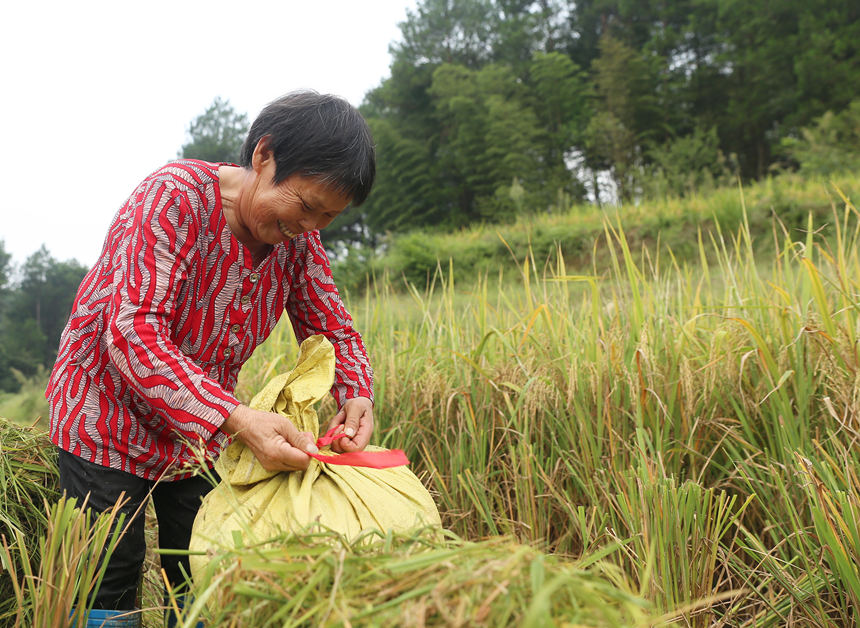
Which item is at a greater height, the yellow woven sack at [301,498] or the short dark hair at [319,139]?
the short dark hair at [319,139]

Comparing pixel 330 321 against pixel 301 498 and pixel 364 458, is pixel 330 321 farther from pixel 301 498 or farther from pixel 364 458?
pixel 301 498

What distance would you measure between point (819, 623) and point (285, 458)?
109 centimetres

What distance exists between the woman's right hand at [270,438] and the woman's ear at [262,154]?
17.9 inches

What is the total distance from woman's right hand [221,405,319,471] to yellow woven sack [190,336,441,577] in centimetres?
3

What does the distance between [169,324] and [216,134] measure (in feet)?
104

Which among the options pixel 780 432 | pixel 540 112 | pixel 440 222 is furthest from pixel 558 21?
pixel 780 432

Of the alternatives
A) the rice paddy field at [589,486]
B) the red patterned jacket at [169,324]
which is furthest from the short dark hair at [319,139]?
the rice paddy field at [589,486]

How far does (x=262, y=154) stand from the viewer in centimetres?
116

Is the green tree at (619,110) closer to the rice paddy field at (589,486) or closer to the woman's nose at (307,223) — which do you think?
the rice paddy field at (589,486)

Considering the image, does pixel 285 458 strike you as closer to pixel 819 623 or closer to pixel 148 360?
pixel 148 360

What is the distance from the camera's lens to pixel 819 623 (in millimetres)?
1225

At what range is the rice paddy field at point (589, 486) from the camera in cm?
58

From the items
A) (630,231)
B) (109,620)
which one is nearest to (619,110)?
(630,231)

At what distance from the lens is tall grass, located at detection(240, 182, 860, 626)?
51.7 inches
